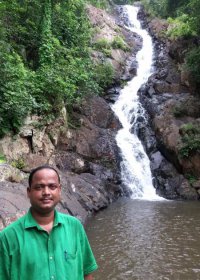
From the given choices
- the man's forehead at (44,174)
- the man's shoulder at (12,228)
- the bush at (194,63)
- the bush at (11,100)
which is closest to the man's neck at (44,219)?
the man's shoulder at (12,228)

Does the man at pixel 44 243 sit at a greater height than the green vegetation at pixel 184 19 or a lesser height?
lesser

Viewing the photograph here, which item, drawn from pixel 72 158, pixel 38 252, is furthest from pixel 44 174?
pixel 72 158

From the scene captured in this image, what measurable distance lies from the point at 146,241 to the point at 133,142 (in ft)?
31.6

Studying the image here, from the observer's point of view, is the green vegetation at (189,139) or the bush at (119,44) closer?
the green vegetation at (189,139)

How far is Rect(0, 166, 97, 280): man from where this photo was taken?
2162 mm

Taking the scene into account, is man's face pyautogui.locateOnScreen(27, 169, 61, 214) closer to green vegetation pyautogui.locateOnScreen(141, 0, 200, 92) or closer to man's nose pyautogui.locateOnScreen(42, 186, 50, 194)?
man's nose pyautogui.locateOnScreen(42, 186, 50, 194)

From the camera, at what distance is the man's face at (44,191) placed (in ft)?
7.77

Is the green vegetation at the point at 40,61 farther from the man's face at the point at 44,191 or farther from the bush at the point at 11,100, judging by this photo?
the man's face at the point at 44,191

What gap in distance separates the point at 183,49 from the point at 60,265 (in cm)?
2350

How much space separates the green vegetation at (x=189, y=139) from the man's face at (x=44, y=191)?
45.1ft

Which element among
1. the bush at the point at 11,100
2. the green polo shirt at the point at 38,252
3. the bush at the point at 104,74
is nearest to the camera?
the green polo shirt at the point at 38,252

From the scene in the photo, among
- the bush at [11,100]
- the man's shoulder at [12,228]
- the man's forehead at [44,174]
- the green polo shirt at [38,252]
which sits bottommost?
the green polo shirt at [38,252]

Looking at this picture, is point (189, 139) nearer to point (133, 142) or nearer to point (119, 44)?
point (133, 142)

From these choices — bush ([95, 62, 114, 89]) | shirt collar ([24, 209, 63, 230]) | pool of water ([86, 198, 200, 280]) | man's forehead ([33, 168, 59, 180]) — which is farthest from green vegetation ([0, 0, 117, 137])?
shirt collar ([24, 209, 63, 230])
